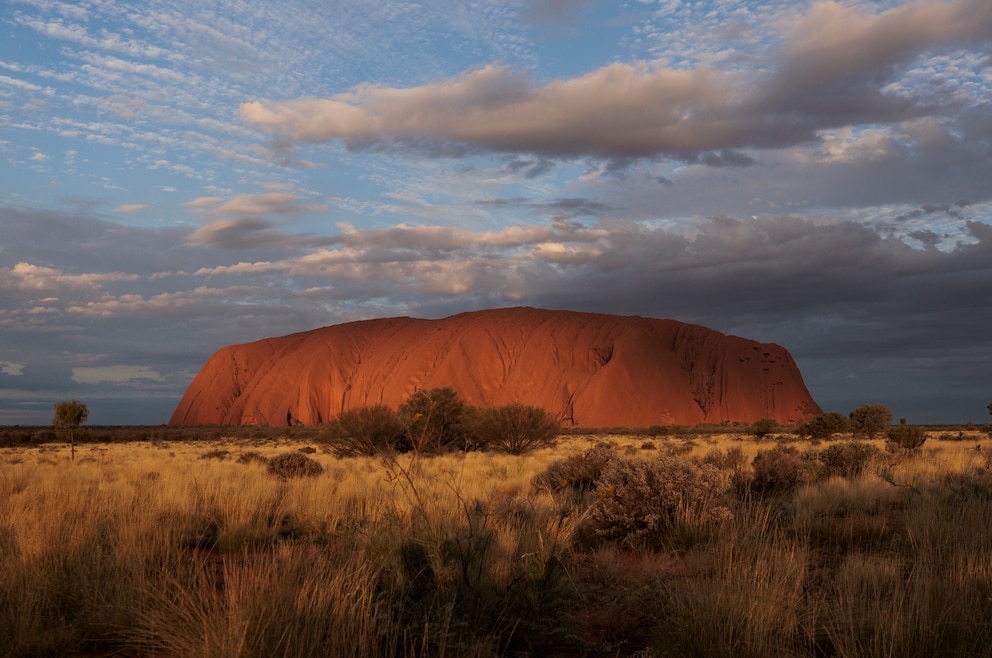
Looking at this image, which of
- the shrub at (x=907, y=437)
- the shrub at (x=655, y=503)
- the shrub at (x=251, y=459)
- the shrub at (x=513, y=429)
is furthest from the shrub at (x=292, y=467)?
the shrub at (x=907, y=437)

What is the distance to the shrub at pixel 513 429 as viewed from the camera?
99.6 feet

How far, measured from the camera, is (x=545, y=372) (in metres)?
71.4

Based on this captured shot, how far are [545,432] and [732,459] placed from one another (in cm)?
1602

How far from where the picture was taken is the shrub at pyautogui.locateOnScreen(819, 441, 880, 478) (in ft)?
46.2

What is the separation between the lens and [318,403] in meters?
78.4

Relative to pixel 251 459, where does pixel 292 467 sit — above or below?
above

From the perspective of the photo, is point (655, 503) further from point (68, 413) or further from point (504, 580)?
point (68, 413)

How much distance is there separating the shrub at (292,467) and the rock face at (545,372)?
161 feet

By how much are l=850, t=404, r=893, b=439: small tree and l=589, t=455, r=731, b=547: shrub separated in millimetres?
38151

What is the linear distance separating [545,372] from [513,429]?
41113 millimetres

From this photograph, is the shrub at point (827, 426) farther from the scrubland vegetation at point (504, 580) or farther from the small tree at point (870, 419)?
the scrubland vegetation at point (504, 580)

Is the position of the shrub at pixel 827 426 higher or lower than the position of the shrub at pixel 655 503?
Result: lower

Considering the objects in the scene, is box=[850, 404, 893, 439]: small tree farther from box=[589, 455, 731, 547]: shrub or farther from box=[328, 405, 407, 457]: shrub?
box=[589, 455, 731, 547]: shrub

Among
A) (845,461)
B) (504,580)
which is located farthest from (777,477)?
(504,580)
